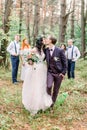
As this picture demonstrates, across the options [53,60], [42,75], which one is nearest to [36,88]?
[42,75]

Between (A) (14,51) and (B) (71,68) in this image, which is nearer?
(A) (14,51)

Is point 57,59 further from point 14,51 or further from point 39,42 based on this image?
point 14,51

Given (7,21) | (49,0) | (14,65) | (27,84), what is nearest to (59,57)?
(27,84)

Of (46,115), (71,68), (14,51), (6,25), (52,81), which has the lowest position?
(71,68)

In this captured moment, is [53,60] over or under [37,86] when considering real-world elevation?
over

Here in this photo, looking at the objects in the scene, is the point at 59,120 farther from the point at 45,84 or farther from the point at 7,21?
the point at 7,21

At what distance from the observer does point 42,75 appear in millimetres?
8453

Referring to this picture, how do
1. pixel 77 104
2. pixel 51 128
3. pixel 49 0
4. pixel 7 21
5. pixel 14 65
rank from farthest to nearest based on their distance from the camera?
pixel 49 0 → pixel 7 21 → pixel 14 65 → pixel 77 104 → pixel 51 128

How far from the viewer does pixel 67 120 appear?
819 cm

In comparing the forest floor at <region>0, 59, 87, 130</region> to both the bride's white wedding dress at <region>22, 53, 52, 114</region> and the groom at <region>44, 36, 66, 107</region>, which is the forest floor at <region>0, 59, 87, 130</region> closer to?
the bride's white wedding dress at <region>22, 53, 52, 114</region>

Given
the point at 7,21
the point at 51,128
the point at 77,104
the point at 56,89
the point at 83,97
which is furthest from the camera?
the point at 7,21

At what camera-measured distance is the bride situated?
27.3ft

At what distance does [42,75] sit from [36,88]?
0.38m

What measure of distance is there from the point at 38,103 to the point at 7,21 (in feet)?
32.2
